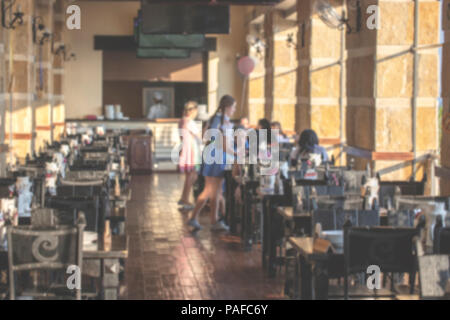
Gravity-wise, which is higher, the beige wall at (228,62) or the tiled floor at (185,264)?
the beige wall at (228,62)

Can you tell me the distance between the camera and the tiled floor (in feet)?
22.5

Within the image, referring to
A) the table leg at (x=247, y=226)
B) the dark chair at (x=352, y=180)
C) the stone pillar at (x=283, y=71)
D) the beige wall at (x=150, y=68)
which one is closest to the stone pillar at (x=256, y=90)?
the stone pillar at (x=283, y=71)

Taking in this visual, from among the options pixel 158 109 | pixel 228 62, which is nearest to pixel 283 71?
pixel 228 62

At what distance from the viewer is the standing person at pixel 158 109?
21688 mm

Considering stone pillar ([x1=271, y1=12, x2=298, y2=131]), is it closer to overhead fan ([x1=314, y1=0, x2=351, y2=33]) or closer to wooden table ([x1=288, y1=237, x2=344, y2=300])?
overhead fan ([x1=314, y1=0, x2=351, y2=33])

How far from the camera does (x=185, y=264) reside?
8.01 m

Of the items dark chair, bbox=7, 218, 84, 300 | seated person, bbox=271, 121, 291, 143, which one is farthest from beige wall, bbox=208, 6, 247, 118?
dark chair, bbox=7, 218, 84, 300

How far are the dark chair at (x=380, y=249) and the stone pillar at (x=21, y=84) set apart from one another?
8.50 metres

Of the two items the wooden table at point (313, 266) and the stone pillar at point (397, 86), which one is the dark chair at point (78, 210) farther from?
the stone pillar at point (397, 86)

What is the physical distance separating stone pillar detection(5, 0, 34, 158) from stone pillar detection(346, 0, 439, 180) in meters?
5.31

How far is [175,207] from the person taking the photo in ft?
40.8

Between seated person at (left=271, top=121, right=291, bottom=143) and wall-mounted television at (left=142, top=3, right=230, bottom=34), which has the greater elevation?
wall-mounted television at (left=142, top=3, right=230, bottom=34)

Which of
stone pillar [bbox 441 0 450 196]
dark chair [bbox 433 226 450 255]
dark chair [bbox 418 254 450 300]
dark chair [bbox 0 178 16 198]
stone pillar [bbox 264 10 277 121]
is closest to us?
dark chair [bbox 418 254 450 300]

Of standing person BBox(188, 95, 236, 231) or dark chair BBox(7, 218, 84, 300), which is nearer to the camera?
dark chair BBox(7, 218, 84, 300)
